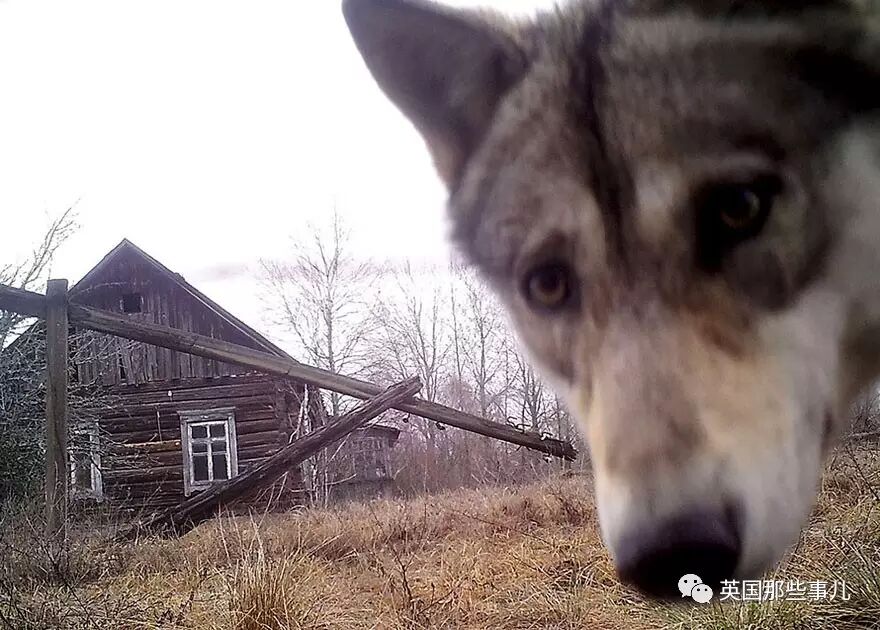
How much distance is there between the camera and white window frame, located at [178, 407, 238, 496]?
7.24 ft

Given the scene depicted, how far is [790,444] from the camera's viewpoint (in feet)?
2.16

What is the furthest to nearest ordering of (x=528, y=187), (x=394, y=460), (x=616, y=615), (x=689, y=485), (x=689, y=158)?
(x=394, y=460) → (x=616, y=615) → (x=528, y=187) → (x=689, y=158) → (x=689, y=485)

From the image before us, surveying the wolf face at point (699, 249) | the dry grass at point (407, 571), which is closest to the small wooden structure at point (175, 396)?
the dry grass at point (407, 571)

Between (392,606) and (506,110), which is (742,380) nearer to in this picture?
(506,110)

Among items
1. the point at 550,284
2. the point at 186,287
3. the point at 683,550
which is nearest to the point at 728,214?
the point at 550,284

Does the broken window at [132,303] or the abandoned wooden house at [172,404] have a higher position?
the broken window at [132,303]

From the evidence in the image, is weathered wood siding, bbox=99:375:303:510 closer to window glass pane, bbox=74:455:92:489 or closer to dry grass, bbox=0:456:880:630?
window glass pane, bbox=74:455:92:489

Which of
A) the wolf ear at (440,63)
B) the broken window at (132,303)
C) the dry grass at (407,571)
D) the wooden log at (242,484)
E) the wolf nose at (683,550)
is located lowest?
the dry grass at (407,571)

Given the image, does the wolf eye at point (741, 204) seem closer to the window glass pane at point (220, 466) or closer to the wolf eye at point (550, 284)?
the wolf eye at point (550, 284)

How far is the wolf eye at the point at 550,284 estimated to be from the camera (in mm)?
834

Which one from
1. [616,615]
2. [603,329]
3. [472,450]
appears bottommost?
[616,615]

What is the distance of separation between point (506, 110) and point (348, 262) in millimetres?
1255

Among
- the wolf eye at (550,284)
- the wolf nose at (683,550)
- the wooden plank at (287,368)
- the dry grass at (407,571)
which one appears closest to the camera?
the wolf nose at (683,550)

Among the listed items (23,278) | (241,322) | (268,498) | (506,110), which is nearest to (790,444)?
(506,110)
